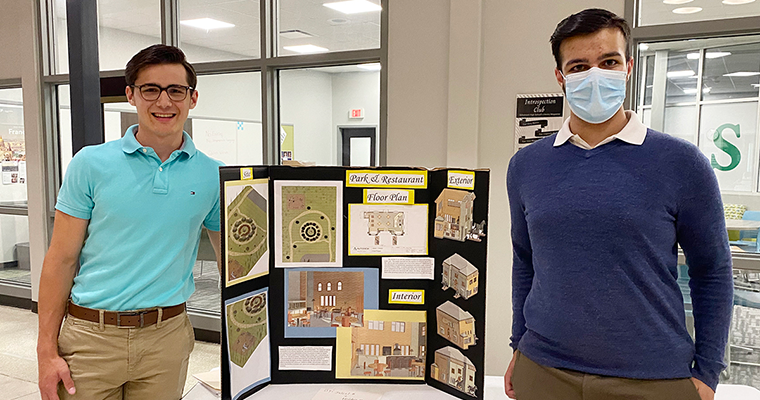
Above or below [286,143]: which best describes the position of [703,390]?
below

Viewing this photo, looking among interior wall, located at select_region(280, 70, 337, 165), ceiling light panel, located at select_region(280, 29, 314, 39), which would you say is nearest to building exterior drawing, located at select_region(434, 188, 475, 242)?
interior wall, located at select_region(280, 70, 337, 165)

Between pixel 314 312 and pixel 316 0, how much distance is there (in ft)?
10.1

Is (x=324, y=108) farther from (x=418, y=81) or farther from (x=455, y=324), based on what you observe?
(x=455, y=324)

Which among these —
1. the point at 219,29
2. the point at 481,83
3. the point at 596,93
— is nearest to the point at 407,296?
the point at 596,93

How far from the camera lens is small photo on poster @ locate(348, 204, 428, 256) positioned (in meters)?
1.68

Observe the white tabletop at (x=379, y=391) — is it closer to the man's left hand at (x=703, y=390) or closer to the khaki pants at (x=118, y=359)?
the khaki pants at (x=118, y=359)

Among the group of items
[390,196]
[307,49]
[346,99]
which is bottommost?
[390,196]

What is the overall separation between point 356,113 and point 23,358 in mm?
3635

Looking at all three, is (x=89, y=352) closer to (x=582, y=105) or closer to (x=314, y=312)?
(x=314, y=312)

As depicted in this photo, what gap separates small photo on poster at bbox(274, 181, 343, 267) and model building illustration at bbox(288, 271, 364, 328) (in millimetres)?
49

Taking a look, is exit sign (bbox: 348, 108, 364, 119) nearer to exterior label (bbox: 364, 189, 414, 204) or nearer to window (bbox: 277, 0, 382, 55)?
window (bbox: 277, 0, 382, 55)

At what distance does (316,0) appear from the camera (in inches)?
160

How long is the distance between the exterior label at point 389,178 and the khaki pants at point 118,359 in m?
0.77

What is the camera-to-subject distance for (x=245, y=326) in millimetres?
1584
